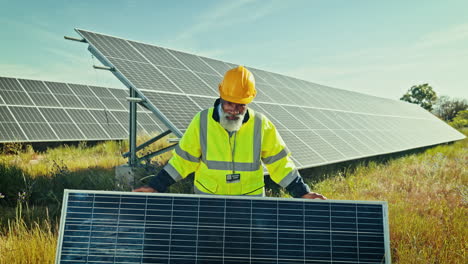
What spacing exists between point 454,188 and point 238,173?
22.3 ft

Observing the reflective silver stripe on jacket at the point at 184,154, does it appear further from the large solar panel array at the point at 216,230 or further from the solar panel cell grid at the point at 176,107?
the solar panel cell grid at the point at 176,107

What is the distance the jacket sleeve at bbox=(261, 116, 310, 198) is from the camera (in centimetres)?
380

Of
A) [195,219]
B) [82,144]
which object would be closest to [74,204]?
[195,219]

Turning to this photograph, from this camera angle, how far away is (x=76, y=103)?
52.6 feet

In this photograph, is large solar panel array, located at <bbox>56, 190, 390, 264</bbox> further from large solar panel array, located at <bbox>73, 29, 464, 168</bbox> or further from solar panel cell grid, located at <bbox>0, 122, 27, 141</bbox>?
solar panel cell grid, located at <bbox>0, 122, 27, 141</bbox>

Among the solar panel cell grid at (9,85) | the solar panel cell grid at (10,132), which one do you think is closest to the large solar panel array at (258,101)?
the solar panel cell grid at (10,132)

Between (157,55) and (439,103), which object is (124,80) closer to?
(157,55)

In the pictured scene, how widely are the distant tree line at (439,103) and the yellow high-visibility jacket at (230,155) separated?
48.3 meters

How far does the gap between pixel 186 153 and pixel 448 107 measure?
5423 cm

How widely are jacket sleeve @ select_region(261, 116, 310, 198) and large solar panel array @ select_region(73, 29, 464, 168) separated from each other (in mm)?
2702

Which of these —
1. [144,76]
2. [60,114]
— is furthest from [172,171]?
[60,114]

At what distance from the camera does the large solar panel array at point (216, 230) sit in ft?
9.88

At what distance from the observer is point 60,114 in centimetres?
1459

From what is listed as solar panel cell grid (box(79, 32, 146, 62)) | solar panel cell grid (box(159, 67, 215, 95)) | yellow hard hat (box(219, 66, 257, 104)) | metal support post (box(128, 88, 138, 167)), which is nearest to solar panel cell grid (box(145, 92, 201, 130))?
solar panel cell grid (box(159, 67, 215, 95))
